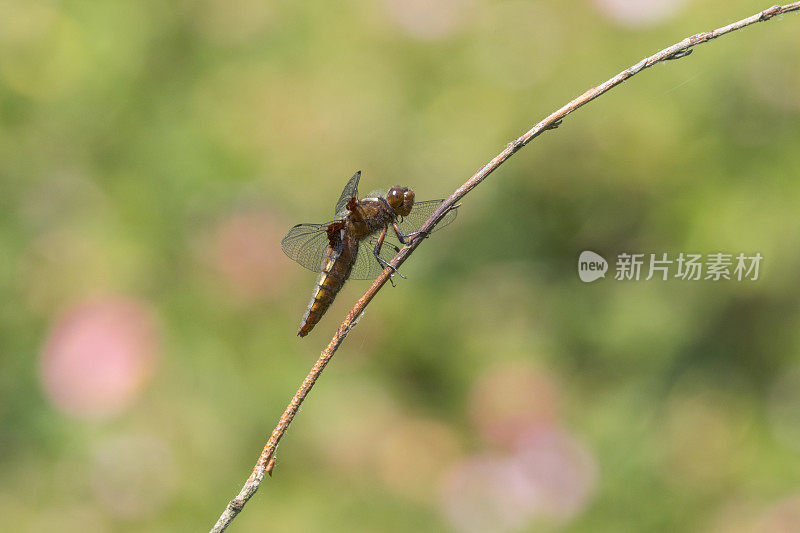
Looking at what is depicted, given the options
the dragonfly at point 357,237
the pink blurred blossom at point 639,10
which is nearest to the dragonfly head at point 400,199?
the dragonfly at point 357,237

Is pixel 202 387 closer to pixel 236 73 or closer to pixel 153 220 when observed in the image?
pixel 153 220

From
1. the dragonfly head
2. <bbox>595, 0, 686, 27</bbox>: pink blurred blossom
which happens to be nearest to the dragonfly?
the dragonfly head

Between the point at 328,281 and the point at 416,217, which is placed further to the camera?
the point at 416,217

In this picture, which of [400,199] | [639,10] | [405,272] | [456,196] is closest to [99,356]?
[405,272]

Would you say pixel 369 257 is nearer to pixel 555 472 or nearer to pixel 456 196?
pixel 456 196

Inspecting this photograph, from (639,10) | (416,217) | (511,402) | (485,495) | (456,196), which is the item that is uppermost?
(639,10)

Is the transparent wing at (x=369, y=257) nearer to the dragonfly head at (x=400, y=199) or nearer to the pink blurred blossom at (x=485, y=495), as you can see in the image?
the dragonfly head at (x=400, y=199)

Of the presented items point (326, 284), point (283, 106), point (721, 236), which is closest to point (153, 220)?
point (283, 106)
